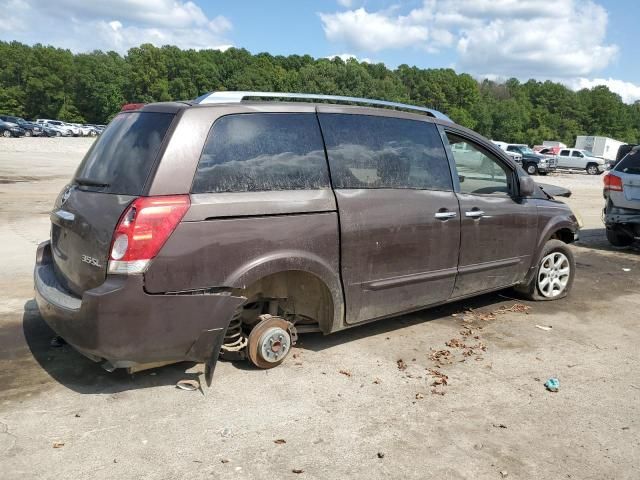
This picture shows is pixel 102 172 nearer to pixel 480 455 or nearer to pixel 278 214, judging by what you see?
pixel 278 214

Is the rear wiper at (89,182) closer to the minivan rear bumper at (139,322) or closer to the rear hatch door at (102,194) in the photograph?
the rear hatch door at (102,194)

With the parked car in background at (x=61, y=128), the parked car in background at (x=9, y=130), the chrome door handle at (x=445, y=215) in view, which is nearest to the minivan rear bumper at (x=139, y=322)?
the chrome door handle at (x=445, y=215)

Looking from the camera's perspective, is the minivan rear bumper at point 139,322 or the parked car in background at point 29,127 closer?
the minivan rear bumper at point 139,322

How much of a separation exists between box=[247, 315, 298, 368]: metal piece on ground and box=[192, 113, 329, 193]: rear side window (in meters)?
0.97

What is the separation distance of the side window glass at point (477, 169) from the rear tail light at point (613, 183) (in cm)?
436

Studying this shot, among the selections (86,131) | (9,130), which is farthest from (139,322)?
(86,131)

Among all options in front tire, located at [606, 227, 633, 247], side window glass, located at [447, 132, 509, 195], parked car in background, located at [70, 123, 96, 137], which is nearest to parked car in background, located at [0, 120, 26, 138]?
parked car in background, located at [70, 123, 96, 137]

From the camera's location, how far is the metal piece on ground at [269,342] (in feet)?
13.0

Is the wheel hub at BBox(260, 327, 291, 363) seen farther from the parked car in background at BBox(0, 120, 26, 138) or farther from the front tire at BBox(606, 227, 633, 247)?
the parked car in background at BBox(0, 120, 26, 138)

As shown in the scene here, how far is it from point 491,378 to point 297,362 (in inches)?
56.3

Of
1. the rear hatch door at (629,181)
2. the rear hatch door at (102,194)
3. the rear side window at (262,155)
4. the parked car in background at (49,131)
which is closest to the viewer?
the rear hatch door at (102,194)

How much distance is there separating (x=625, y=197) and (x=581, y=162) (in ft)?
115

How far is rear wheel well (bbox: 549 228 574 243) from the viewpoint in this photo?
241 inches

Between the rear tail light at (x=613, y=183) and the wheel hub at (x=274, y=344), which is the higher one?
the rear tail light at (x=613, y=183)
